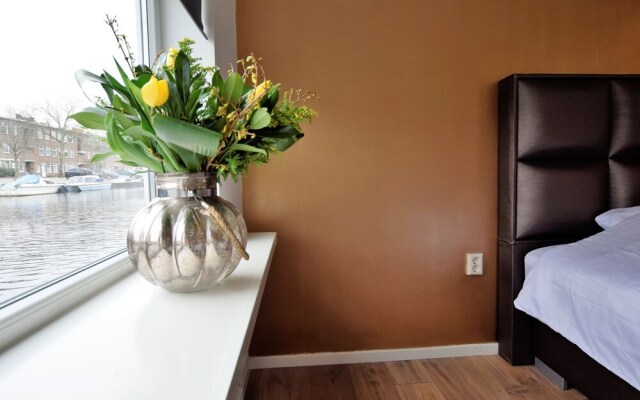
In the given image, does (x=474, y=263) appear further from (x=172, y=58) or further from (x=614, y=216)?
(x=172, y=58)

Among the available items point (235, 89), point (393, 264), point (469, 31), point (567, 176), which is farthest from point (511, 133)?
point (235, 89)

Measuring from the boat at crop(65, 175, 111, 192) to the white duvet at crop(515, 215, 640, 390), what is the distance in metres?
1.65

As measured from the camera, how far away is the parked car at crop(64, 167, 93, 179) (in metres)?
0.90

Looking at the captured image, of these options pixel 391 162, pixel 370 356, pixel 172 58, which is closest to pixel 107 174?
pixel 172 58

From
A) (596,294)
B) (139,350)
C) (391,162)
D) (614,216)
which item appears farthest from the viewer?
(391,162)

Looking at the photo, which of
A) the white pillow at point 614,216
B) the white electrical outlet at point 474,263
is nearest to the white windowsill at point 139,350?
the white electrical outlet at point 474,263

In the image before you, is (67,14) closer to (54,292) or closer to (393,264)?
(54,292)

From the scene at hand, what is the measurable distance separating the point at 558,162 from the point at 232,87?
168 cm

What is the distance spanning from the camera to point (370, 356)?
6.12 feet

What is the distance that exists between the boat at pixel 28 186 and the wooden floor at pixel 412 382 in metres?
1.22

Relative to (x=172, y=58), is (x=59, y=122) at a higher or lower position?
lower

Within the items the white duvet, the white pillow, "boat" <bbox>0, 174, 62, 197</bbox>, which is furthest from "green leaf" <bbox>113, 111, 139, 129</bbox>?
the white pillow

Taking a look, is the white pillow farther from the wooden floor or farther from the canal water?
the canal water

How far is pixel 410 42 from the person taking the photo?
1.83 meters
